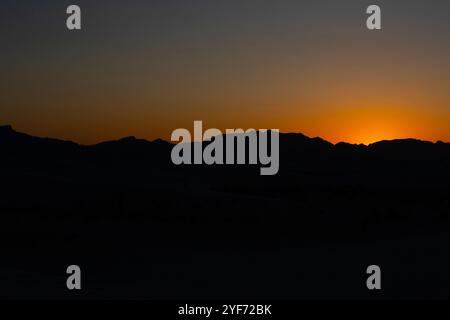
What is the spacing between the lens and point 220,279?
16.6 metres

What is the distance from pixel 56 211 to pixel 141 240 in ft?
24.1

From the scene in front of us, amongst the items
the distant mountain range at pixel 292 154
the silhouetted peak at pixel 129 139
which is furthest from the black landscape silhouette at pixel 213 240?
the silhouetted peak at pixel 129 139

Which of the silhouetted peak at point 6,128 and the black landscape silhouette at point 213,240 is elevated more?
the silhouetted peak at point 6,128

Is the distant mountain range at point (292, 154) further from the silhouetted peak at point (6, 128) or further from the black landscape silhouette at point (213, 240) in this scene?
the black landscape silhouette at point (213, 240)

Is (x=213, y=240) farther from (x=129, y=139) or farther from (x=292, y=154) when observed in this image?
(x=129, y=139)

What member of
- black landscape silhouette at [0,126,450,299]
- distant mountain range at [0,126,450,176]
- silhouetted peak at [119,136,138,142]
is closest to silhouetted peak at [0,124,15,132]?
distant mountain range at [0,126,450,176]

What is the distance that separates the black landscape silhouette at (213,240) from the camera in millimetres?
15312

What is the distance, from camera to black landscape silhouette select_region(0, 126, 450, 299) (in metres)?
15.3

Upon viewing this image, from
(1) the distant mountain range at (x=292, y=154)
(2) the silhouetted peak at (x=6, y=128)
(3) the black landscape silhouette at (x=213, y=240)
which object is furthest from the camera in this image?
(2) the silhouetted peak at (x=6, y=128)

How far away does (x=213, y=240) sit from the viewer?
23.4m

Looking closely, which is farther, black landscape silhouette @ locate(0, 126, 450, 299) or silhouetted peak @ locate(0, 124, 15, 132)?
silhouetted peak @ locate(0, 124, 15, 132)

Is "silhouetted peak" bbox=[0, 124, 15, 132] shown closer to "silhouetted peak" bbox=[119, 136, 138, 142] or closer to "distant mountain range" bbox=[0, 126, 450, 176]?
"distant mountain range" bbox=[0, 126, 450, 176]

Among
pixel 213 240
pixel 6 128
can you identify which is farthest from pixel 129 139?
pixel 213 240
